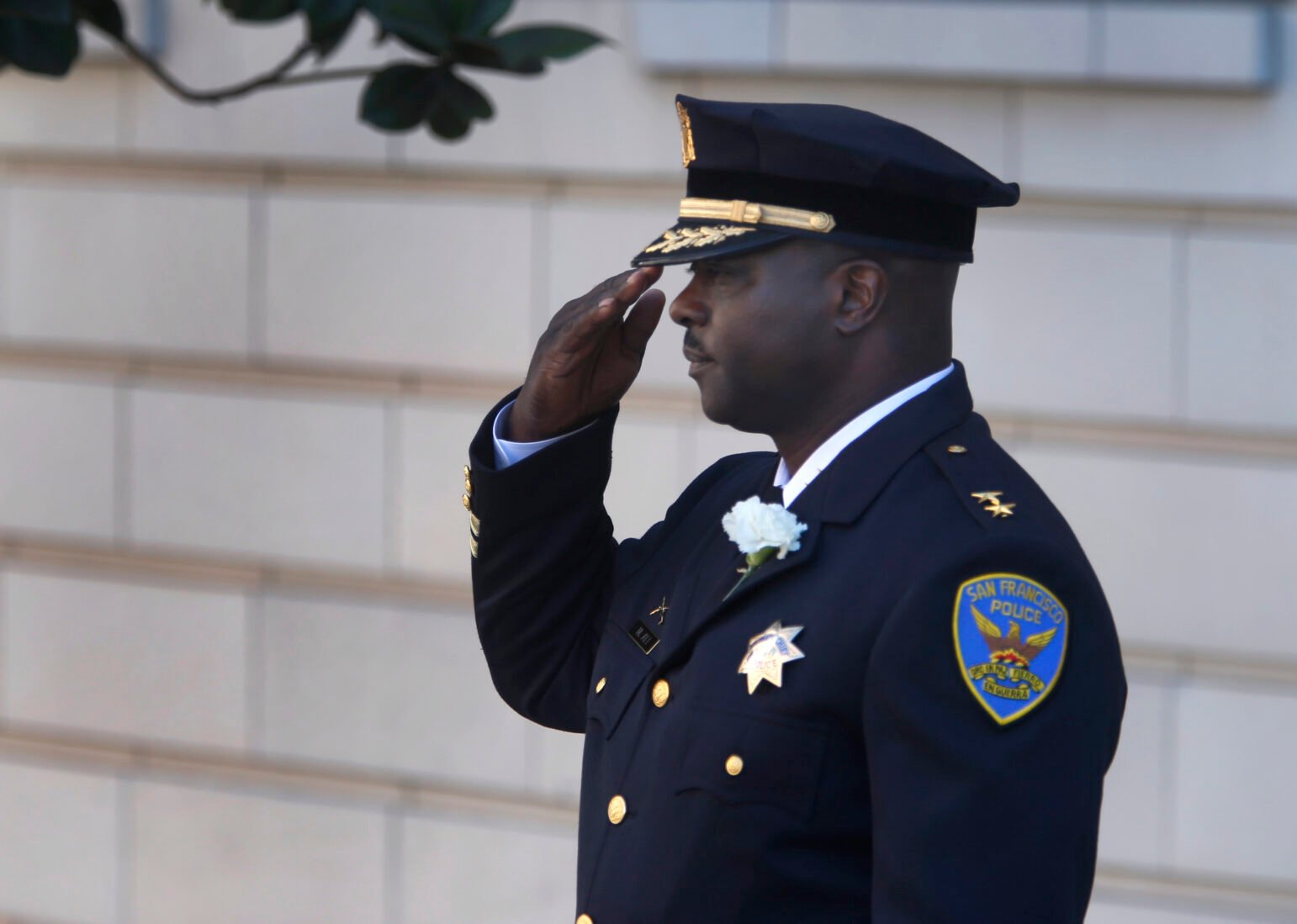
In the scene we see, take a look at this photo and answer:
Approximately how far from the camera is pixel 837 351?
1.98 m

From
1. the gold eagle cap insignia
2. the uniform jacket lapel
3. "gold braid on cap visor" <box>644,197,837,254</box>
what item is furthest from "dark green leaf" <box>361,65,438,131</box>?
the uniform jacket lapel

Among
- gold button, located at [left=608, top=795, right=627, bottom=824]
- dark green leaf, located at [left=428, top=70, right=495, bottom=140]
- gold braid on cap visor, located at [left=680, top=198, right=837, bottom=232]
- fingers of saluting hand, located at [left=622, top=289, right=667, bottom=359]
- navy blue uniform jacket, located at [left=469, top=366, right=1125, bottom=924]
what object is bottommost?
gold button, located at [left=608, top=795, right=627, bottom=824]

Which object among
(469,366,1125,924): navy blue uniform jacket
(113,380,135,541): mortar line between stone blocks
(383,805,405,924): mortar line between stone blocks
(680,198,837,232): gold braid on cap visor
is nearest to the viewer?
(469,366,1125,924): navy blue uniform jacket

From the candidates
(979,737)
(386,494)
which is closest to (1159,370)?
(386,494)

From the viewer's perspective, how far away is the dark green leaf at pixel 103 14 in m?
3.59

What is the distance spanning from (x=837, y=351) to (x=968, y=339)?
2226 millimetres

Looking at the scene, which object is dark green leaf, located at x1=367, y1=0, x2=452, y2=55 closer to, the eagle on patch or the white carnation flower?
the white carnation flower

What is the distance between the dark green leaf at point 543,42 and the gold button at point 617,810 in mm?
1839

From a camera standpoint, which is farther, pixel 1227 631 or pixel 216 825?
pixel 216 825

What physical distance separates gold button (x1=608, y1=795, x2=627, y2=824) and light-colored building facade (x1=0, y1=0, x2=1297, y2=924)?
7.45ft

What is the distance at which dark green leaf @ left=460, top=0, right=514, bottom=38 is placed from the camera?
3.35 metres

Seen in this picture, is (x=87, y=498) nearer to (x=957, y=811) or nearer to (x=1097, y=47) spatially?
(x=1097, y=47)

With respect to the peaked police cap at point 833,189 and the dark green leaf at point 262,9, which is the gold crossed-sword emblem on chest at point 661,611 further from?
the dark green leaf at point 262,9

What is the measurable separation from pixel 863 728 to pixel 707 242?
610mm
